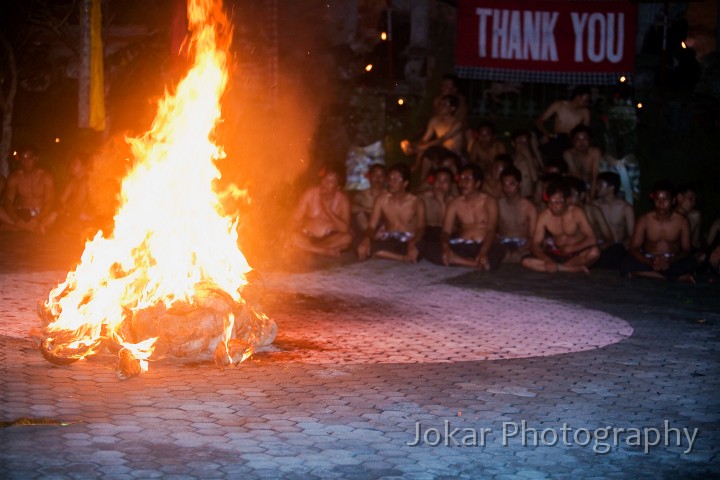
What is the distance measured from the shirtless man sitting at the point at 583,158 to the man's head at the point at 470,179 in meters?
1.91

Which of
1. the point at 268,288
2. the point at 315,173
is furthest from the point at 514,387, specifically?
the point at 315,173

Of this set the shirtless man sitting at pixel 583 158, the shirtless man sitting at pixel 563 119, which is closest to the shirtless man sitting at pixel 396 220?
the shirtless man sitting at pixel 583 158

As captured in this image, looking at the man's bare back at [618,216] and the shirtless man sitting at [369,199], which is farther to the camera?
the shirtless man sitting at [369,199]

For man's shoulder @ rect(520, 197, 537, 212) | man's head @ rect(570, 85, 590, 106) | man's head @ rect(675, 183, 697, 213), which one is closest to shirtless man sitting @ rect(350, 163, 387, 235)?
man's shoulder @ rect(520, 197, 537, 212)

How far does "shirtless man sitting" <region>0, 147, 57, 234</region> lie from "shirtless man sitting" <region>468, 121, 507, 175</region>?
6.18m

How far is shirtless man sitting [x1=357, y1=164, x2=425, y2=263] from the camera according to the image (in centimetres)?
1302

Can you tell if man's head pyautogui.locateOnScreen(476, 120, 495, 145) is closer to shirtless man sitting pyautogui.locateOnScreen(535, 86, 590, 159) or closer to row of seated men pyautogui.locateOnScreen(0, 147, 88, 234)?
shirtless man sitting pyautogui.locateOnScreen(535, 86, 590, 159)

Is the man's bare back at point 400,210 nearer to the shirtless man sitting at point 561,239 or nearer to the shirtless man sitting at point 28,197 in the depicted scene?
the shirtless man sitting at point 561,239

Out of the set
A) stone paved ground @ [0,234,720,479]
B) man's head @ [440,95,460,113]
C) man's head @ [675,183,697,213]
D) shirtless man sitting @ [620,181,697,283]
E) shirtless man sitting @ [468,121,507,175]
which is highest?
man's head @ [440,95,460,113]

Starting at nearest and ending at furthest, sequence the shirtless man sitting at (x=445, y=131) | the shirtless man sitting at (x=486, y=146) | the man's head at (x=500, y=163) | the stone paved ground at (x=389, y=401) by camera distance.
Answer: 1. the stone paved ground at (x=389, y=401)
2. the man's head at (x=500, y=163)
3. the shirtless man sitting at (x=486, y=146)
4. the shirtless man sitting at (x=445, y=131)

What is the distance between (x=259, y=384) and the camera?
6559 millimetres

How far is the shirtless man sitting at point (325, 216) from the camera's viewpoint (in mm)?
13227

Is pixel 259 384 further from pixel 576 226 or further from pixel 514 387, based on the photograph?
pixel 576 226

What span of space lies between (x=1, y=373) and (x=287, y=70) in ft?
24.2
